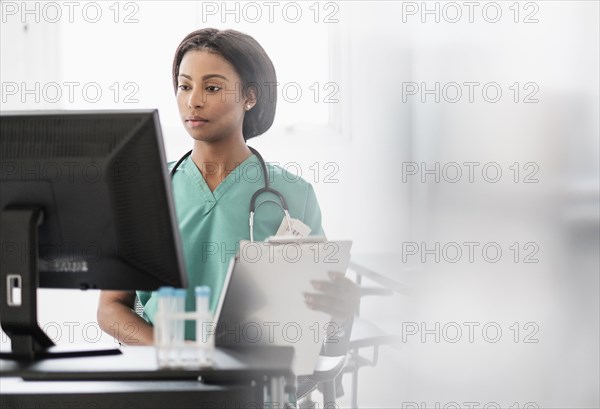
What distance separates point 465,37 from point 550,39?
0.45 meters

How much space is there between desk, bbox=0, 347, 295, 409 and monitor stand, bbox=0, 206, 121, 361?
56 millimetres

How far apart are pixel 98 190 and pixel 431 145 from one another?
1616mm

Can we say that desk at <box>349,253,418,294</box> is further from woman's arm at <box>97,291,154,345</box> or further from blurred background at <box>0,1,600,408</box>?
woman's arm at <box>97,291,154,345</box>

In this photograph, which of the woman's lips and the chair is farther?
the chair

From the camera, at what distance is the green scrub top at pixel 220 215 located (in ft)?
5.56

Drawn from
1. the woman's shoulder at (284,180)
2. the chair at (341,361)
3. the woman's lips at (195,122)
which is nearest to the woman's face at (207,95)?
the woman's lips at (195,122)

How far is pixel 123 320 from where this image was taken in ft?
5.36

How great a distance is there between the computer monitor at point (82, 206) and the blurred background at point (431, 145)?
3.39 ft

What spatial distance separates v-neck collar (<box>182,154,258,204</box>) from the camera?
1753 millimetres

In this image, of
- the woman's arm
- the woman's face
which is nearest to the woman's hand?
the woman's arm

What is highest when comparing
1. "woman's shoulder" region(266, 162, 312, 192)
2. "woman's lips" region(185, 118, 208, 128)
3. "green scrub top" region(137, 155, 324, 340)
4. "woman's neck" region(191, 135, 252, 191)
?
"woman's lips" region(185, 118, 208, 128)

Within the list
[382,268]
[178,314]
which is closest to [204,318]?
[178,314]

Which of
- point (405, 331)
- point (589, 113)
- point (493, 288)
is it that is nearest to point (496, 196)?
point (493, 288)

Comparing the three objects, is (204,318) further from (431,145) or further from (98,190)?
(431,145)
